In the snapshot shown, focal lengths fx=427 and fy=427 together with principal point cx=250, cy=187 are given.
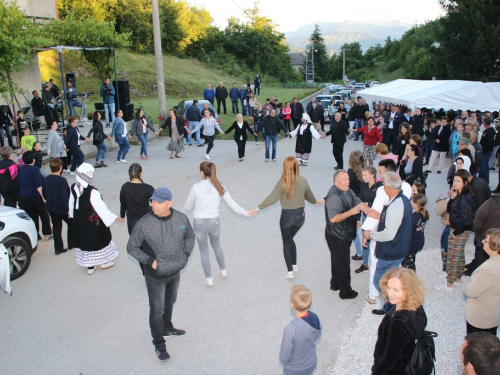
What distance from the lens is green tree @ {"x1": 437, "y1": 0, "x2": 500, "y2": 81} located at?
2762 cm

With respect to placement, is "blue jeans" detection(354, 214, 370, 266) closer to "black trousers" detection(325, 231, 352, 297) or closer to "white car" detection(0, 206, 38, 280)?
"black trousers" detection(325, 231, 352, 297)

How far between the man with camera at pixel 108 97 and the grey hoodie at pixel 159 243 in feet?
49.2

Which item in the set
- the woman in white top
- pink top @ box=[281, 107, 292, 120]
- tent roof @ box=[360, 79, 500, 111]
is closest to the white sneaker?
the woman in white top

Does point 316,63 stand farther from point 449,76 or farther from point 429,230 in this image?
point 429,230

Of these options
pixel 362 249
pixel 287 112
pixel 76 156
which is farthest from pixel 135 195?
pixel 287 112

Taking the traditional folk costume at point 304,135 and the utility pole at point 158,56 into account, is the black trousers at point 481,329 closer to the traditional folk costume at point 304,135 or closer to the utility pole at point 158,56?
the traditional folk costume at point 304,135

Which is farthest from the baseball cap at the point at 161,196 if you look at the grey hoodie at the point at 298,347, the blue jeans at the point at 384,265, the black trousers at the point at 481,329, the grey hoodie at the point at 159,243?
the black trousers at the point at 481,329

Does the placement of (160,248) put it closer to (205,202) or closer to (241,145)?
(205,202)

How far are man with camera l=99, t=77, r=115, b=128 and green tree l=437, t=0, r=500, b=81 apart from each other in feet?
76.8

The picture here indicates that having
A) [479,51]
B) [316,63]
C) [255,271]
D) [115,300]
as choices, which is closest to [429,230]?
[255,271]

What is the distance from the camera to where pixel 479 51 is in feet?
92.7

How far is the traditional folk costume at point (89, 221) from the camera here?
631cm

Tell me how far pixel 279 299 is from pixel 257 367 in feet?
4.77

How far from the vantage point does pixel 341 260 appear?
5766 mm
